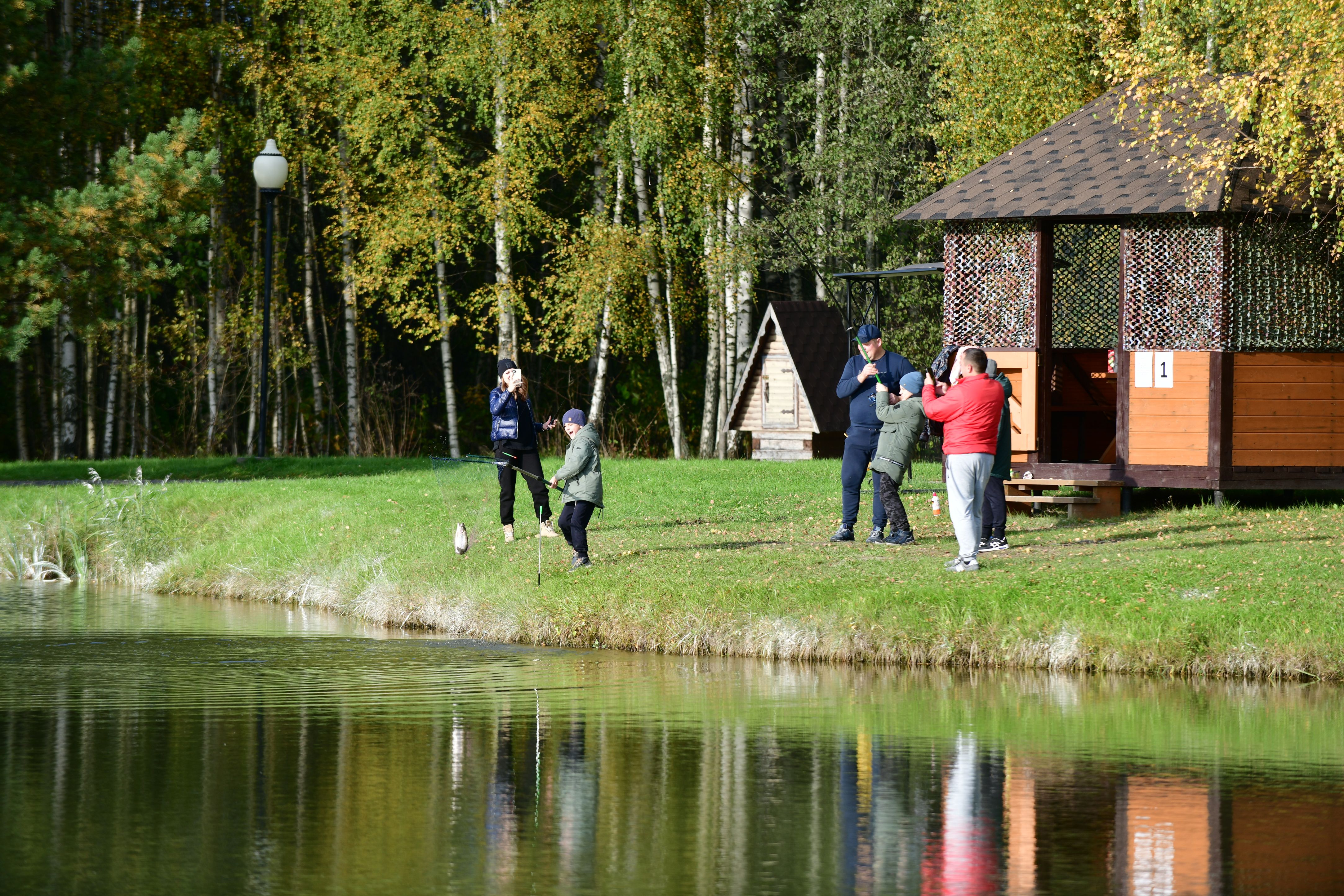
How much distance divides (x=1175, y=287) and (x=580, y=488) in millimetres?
8004

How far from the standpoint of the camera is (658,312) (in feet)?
110

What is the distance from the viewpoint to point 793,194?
34.1m

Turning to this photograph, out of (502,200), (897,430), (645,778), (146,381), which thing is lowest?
(645,778)

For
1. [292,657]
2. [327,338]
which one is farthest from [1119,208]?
[327,338]

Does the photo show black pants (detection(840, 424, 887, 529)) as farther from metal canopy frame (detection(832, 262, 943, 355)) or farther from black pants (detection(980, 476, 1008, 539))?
metal canopy frame (detection(832, 262, 943, 355))

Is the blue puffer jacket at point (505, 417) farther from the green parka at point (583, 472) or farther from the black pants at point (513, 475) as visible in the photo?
the green parka at point (583, 472)

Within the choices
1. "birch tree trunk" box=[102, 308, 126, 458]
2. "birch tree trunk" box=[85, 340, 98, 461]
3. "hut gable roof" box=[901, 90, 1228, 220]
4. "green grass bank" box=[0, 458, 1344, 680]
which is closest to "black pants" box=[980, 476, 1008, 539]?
"green grass bank" box=[0, 458, 1344, 680]

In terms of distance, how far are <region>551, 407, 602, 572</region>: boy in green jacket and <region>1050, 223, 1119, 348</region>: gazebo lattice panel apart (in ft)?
35.4

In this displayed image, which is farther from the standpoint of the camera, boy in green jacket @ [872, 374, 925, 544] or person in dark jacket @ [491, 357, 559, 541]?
person in dark jacket @ [491, 357, 559, 541]

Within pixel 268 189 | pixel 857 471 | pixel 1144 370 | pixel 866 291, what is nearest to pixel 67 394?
pixel 268 189

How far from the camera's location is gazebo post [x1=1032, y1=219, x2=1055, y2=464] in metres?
20.9

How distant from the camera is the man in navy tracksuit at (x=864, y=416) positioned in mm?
17172

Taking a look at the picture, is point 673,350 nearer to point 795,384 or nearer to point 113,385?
point 795,384

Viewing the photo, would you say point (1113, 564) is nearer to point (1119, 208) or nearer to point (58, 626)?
point (1119, 208)
